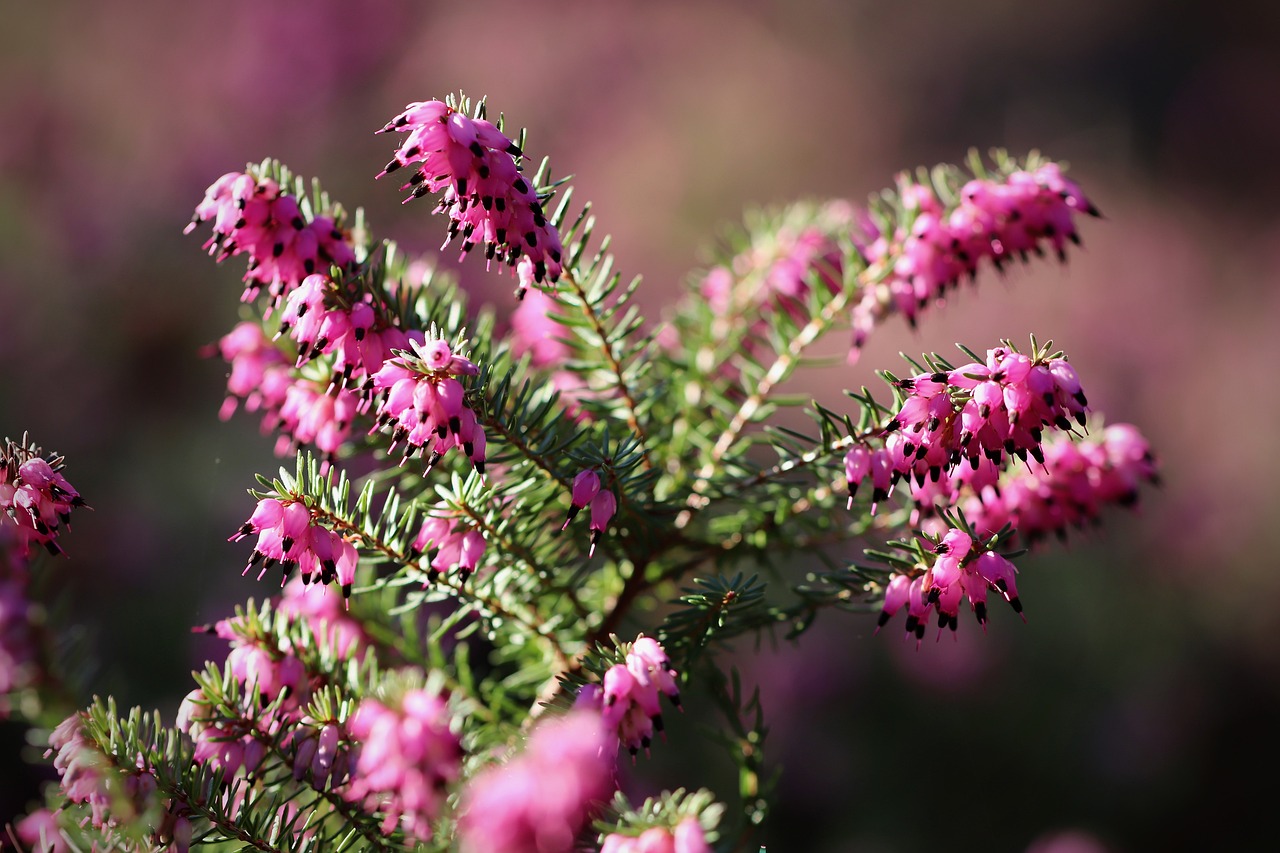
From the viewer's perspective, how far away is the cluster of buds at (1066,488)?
77 centimetres

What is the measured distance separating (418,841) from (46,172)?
3.21 m

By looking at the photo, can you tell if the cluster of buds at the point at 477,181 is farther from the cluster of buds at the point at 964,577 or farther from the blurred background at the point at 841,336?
the blurred background at the point at 841,336

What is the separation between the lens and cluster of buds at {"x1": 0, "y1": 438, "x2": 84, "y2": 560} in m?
0.58

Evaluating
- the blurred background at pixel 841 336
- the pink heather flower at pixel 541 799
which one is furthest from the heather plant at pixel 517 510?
the blurred background at pixel 841 336

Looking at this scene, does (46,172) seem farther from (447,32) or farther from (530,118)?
(447,32)

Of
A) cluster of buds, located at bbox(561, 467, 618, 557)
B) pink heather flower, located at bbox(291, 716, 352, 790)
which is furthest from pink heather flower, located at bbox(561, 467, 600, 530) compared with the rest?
pink heather flower, located at bbox(291, 716, 352, 790)

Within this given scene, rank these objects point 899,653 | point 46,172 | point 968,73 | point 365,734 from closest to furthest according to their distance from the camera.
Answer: point 365,734 → point 899,653 → point 46,172 → point 968,73

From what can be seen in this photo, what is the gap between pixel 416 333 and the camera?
0.65m

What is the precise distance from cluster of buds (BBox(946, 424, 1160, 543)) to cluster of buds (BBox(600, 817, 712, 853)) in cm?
40

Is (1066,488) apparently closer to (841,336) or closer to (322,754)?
(322,754)

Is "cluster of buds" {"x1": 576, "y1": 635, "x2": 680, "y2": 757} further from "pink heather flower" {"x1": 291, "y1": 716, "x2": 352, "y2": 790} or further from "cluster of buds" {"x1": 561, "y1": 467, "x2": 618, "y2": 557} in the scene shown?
"pink heather flower" {"x1": 291, "y1": 716, "x2": 352, "y2": 790}

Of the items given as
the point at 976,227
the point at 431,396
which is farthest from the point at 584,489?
the point at 976,227

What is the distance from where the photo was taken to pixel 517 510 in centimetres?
69

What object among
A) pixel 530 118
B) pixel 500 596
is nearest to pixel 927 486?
pixel 500 596
